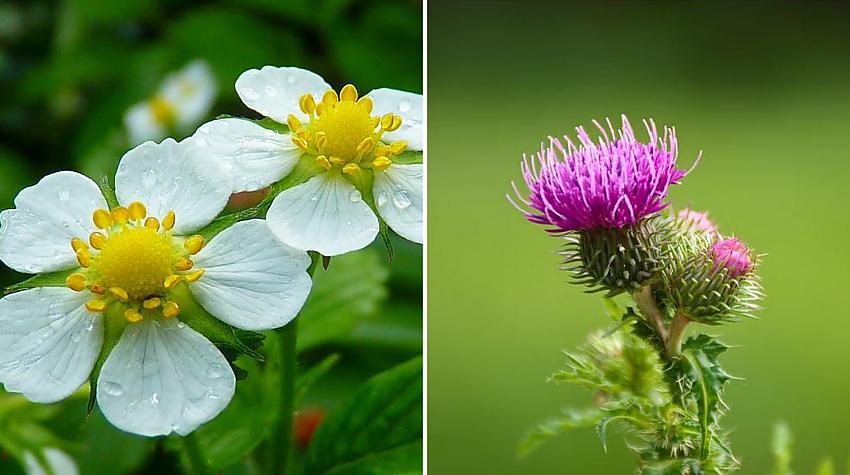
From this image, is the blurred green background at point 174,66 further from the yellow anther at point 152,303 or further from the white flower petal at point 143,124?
the yellow anther at point 152,303

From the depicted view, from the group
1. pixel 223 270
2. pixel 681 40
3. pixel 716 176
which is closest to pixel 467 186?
pixel 716 176

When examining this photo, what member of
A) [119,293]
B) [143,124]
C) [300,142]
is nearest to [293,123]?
[300,142]

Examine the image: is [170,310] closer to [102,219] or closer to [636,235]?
[102,219]

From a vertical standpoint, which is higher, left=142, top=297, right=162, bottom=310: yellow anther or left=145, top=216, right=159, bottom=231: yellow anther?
left=145, top=216, right=159, bottom=231: yellow anther

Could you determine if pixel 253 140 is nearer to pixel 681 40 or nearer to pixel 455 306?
pixel 455 306

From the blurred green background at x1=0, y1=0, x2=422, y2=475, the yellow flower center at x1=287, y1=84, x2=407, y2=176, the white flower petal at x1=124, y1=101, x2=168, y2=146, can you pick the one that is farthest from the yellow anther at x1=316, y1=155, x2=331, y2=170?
the white flower petal at x1=124, y1=101, x2=168, y2=146

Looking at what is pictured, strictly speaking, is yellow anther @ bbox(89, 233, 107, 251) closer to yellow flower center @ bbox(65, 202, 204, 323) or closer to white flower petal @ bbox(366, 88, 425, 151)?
yellow flower center @ bbox(65, 202, 204, 323)
